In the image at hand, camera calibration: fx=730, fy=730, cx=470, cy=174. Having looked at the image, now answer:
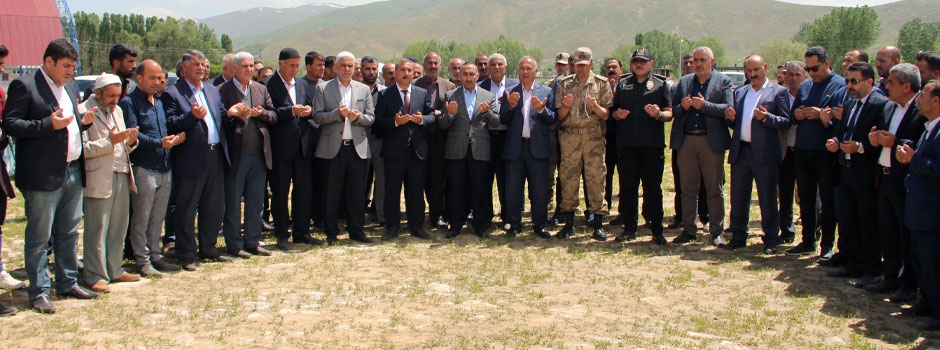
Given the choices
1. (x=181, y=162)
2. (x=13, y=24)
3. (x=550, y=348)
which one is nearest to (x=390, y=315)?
(x=550, y=348)

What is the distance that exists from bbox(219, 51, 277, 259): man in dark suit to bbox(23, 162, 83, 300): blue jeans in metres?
1.82

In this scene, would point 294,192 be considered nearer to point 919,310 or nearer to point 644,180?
point 644,180

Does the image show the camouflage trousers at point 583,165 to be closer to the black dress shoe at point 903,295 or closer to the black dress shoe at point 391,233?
the black dress shoe at point 391,233

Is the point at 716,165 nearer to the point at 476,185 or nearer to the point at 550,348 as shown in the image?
the point at 476,185

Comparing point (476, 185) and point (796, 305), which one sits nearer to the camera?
point (796, 305)

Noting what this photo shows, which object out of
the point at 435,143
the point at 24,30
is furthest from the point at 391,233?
the point at 24,30

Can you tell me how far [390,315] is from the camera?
578 cm

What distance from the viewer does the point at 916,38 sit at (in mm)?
83625

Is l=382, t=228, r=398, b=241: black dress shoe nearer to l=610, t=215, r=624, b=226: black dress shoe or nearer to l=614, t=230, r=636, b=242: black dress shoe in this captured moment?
l=614, t=230, r=636, b=242: black dress shoe

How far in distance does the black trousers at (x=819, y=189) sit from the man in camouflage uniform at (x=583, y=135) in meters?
2.21

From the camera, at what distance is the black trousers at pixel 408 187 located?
8969 mm

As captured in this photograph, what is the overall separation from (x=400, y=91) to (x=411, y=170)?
98 centimetres

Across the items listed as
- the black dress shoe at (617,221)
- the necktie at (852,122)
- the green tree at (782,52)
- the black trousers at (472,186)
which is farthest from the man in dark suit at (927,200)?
the green tree at (782,52)

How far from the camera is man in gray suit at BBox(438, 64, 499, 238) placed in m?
8.88
